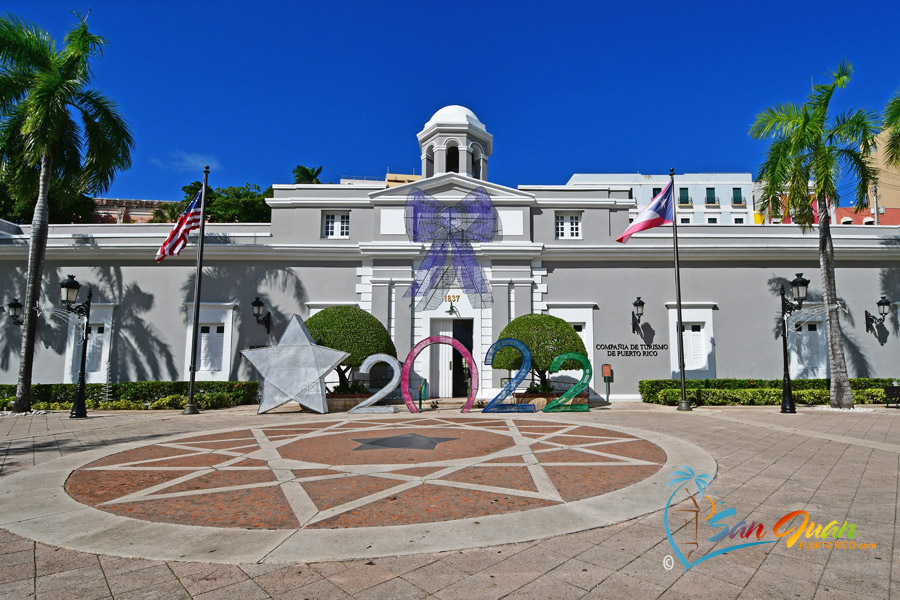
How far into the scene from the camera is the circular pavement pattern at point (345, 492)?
4406mm

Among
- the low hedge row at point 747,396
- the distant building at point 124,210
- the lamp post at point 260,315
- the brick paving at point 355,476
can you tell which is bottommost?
the brick paving at point 355,476

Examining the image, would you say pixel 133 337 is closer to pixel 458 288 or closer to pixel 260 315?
pixel 260 315

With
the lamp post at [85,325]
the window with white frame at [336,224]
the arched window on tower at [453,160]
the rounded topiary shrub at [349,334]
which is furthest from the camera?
the arched window on tower at [453,160]

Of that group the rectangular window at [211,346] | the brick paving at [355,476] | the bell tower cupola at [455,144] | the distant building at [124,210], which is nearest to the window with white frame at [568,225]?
the bell tower cupola at [455,144]

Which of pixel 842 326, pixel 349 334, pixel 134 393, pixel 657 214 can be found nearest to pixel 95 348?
pixel 134 393

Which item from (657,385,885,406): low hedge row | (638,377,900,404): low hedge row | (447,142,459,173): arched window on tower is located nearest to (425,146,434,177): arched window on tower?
(447,142,459,173): arched window on tower

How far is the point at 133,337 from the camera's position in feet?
67.3

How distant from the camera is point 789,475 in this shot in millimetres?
6797

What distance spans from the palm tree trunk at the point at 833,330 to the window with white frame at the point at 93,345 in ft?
83.5

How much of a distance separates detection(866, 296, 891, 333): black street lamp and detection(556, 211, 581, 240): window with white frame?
11.4m

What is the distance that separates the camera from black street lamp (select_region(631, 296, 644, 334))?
66.5ft

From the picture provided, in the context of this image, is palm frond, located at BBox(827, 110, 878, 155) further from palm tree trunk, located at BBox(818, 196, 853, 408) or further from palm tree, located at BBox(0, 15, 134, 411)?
palm tree, located at BBox(0, 15, 134, 411)

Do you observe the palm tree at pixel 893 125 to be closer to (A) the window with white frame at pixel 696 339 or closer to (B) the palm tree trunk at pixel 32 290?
(A) the window with white frame at pixel 696 339

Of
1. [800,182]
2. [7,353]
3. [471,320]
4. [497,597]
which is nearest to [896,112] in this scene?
[800,182]
